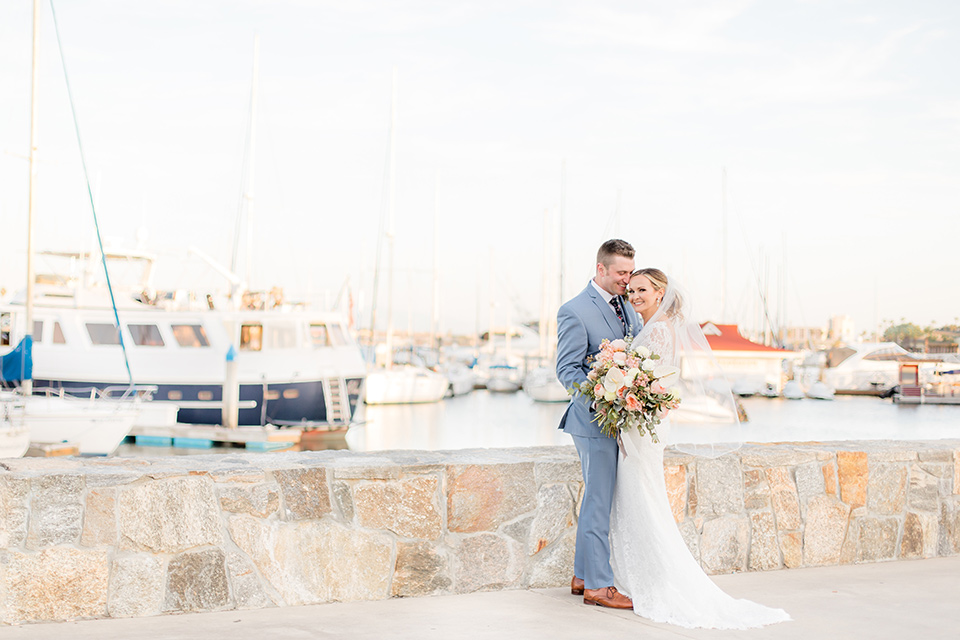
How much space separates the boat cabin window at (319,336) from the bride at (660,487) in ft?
76.0

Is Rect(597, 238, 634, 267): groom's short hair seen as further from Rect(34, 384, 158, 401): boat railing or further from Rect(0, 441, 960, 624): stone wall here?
Rect(34, 384, 158, 401): boat railing

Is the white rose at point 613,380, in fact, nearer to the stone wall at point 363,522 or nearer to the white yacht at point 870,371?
the stone wall at point 363,522

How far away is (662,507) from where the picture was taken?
418 centimetres

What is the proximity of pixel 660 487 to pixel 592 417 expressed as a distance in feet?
1.59

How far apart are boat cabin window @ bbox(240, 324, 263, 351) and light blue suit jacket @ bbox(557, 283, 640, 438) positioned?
22.7m

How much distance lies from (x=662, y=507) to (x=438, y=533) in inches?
43.6

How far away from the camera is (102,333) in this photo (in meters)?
25.2

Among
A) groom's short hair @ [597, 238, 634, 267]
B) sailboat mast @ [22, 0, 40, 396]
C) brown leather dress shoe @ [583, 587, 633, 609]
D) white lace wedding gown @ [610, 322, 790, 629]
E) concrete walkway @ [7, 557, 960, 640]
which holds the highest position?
sailboat mast @ [22, 0, 40, 396]

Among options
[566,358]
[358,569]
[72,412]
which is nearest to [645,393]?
[566,358]

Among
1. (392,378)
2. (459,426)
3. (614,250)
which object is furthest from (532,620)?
(392,378)

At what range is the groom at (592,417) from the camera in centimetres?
414

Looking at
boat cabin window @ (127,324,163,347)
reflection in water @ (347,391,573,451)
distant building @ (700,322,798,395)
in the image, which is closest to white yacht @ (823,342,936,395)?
distant building @ (700,322,798,395)

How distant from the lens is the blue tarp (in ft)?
65.4

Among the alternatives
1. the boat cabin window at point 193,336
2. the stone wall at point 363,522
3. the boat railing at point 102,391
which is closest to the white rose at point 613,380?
the stone wall at point 363,522
